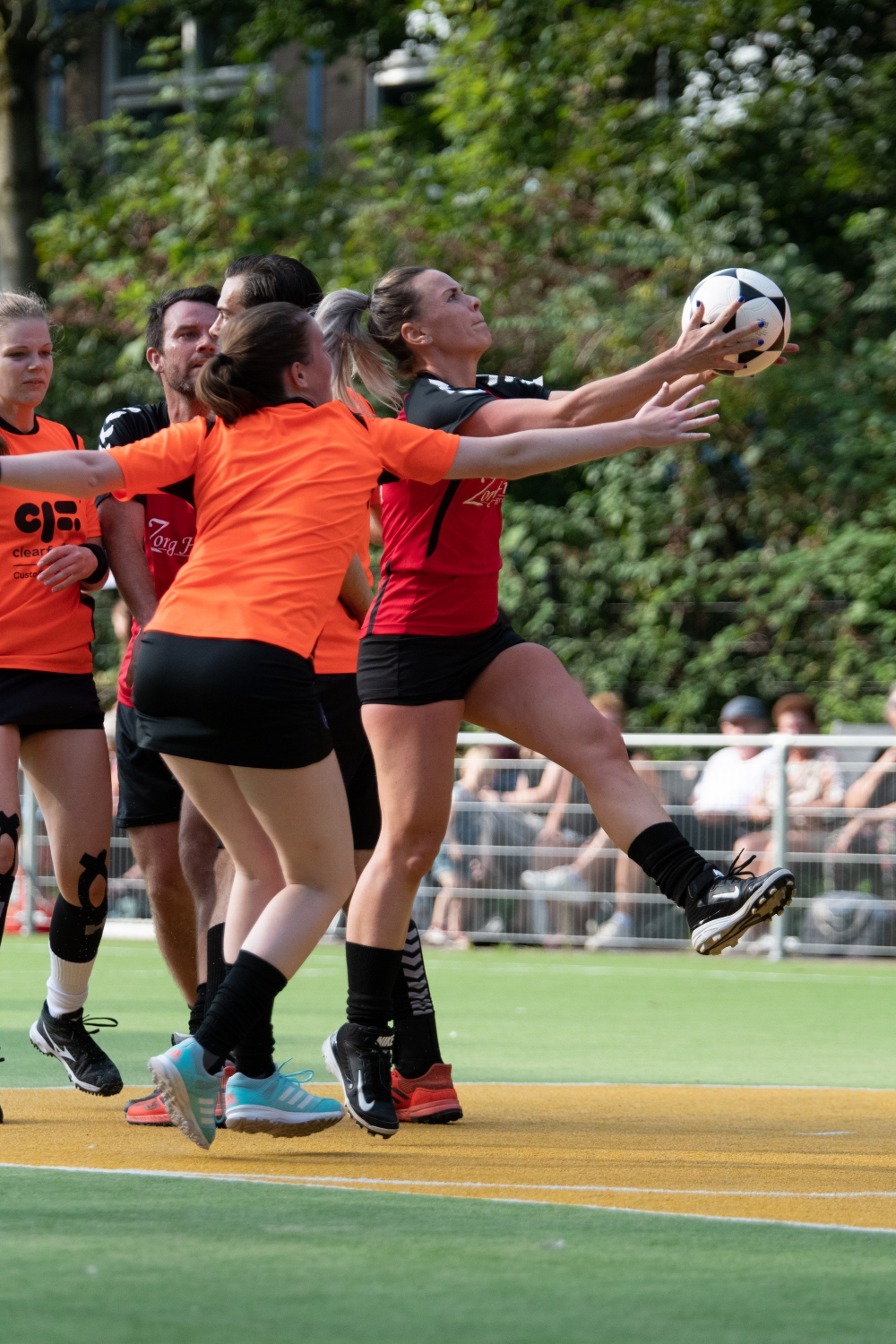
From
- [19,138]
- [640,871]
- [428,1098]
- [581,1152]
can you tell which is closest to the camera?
[581,1152]

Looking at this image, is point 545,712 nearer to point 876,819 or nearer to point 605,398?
point 605,398

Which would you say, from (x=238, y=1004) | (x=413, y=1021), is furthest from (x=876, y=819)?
(x=238, y=1004)

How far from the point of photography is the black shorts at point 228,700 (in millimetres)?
4078

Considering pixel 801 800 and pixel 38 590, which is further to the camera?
pixel 801 800

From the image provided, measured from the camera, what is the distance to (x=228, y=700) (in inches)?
160

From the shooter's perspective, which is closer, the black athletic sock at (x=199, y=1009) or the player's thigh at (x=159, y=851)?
the black athletic sock at (x=199, y=1009)

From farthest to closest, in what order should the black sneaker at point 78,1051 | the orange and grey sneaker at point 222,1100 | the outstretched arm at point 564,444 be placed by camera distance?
the black sneaker at point 78,1051 → the orange and grey sneaker at point 222,1100 → the outstretched arm at point 564,444

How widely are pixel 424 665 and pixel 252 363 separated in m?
1.04

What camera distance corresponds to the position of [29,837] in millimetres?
13602

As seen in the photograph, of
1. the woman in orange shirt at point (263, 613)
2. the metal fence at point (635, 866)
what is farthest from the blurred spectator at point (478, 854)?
the woman in orange shirt at point (263, 613)

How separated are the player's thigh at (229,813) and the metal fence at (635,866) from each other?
25.1 feet

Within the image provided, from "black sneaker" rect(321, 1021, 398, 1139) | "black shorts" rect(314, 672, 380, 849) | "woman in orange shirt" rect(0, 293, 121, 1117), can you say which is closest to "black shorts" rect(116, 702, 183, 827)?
"woman in orange shirt" rect(0, 293, 121, 1117)

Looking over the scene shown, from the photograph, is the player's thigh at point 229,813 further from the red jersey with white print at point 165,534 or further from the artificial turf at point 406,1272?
the red jersey with white print at point 165,534

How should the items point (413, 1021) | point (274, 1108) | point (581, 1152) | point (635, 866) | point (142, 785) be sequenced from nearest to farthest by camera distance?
point (274, 1108), point (581, 1152), point (413, 1021), point (142, 785), point (635, 866)
